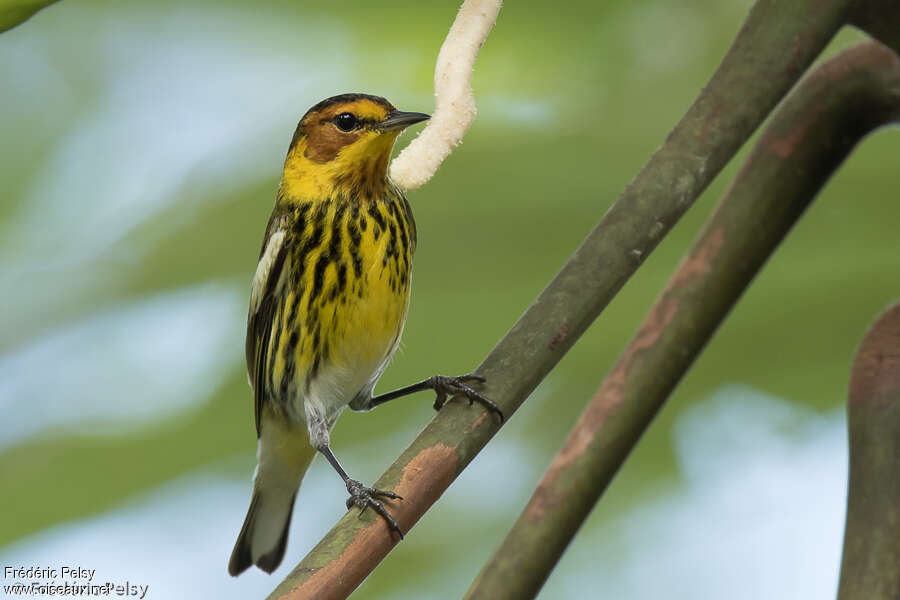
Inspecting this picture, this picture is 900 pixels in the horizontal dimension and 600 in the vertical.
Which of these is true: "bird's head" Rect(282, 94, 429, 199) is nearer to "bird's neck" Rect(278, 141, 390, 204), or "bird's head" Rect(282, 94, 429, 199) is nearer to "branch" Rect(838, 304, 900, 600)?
"bird's neck" Rect(278, 141, 390, 204)

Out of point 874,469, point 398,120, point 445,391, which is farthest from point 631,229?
point 398,120

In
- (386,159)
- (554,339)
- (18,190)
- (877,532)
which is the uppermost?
(386,159)

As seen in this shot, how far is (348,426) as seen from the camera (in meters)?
1.34

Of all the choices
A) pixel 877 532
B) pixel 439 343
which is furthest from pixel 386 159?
pixel 877 532

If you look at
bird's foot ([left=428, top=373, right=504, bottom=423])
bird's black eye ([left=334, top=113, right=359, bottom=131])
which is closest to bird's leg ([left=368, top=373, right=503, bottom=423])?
bird's foot ([left=428, top=373, right=504, bottom=423])

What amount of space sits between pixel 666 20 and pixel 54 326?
1.95ft

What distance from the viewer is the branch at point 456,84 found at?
0.81m

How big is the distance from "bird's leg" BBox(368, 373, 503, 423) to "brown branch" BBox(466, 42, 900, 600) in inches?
2.6

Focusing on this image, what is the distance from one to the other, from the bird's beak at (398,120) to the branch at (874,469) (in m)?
0.79

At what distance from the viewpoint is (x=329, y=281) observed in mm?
1596

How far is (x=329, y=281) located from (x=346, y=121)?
0.25 meters

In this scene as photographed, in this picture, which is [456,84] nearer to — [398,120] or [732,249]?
[732,249]

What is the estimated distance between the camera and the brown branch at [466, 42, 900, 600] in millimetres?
751

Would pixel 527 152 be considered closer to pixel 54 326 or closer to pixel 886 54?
pixel 886 54
